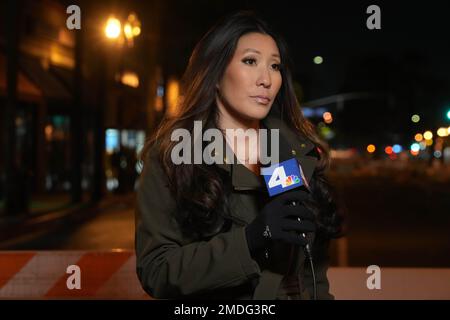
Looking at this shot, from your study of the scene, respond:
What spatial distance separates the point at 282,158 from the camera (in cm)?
238

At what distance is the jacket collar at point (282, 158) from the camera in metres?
2.22

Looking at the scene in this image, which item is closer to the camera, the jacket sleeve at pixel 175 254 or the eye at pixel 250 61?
the jacket sleeve at pixel 175 254

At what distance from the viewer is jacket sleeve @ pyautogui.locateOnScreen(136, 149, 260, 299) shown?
205cm

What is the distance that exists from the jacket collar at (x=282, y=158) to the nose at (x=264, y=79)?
0.20 m

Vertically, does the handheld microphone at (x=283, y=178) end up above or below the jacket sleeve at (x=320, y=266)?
above

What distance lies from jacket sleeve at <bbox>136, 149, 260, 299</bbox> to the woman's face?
36 cm

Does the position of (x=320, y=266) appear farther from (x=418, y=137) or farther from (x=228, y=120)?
(x=418, y=137)

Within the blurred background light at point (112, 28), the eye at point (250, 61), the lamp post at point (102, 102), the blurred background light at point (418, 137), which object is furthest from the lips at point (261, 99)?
the blurred background light at point (418, 137)

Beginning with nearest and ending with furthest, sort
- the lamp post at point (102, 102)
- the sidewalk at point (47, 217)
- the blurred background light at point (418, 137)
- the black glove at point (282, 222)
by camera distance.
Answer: the black glove at point (282, 222), the sidewalk at point (47, 217), the lamp post at point (102, 102), the blurred background light at point (418, 137)

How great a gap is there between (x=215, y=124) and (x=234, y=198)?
312 millimetres

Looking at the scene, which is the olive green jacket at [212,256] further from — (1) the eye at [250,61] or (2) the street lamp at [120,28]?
(2) the street lamp at [120,28]

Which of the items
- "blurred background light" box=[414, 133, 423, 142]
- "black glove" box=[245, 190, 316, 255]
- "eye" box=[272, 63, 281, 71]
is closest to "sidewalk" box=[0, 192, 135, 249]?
"eye" box=[272, 63, 281, 71]

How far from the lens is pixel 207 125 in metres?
2.45
